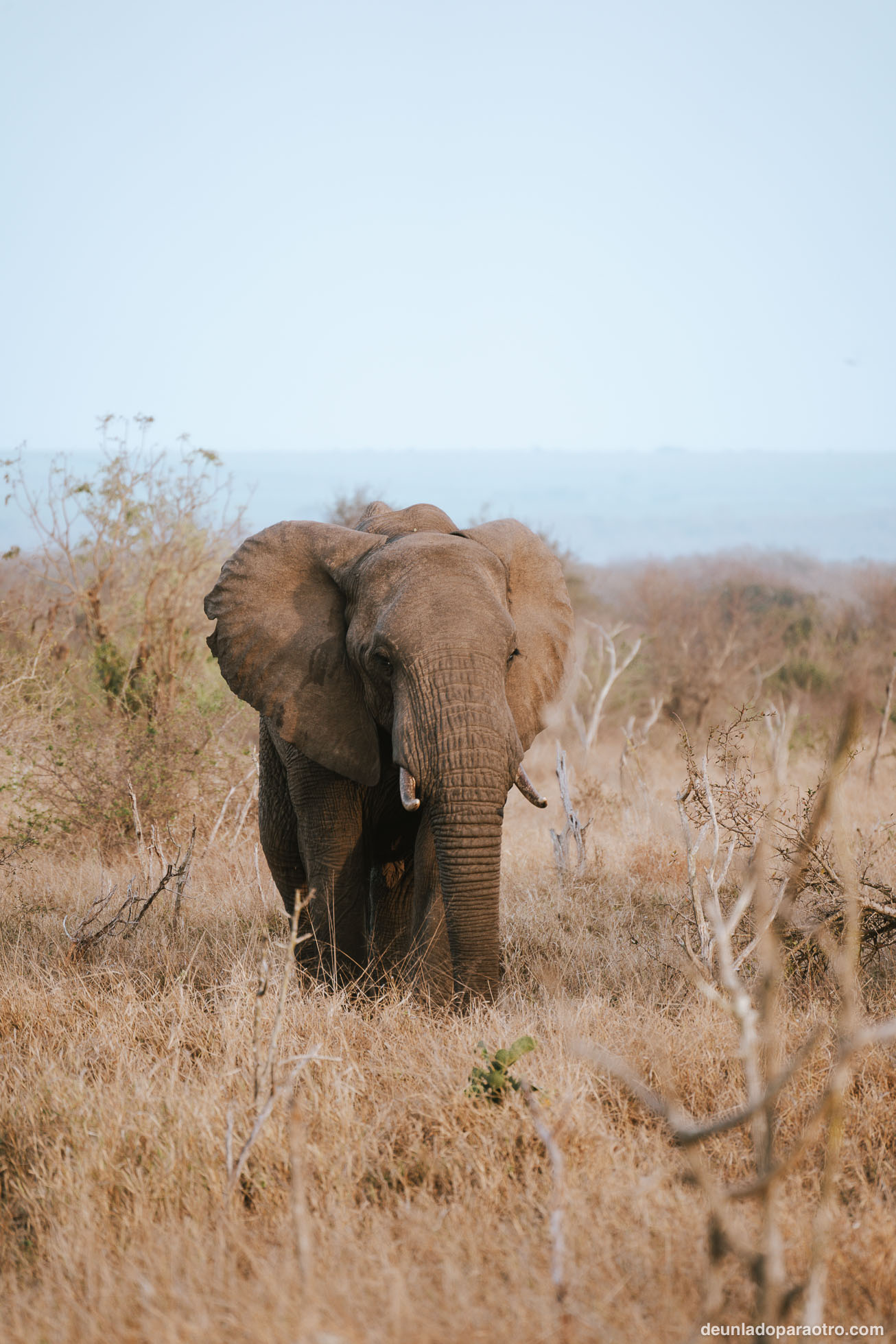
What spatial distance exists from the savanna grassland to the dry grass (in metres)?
0.01

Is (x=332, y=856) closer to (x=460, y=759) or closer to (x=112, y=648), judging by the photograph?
(x=460, y=759)

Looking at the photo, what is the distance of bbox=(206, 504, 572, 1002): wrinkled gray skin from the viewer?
4.26 meters

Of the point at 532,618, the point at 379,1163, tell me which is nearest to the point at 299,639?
the point at 532,618

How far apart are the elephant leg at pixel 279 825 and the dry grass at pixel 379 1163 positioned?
1.73 feet

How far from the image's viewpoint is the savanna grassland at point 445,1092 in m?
2.34

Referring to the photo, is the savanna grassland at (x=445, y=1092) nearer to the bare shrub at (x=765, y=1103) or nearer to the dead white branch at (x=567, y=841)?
the bare shrub at (x=765, y=1103)

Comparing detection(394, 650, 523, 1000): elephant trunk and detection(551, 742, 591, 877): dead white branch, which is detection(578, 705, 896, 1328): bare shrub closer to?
detection(394, 650, 523, 1000): elephant trunk

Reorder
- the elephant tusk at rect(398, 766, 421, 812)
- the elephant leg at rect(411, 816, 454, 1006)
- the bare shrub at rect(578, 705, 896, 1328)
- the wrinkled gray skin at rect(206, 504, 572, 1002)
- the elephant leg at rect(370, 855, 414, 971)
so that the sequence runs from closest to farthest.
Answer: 1. the bare shrub at rect(578, 705, 896, 1328)
2. the elephant tusk at rect(398, 766, 421, 812)
3. the wrinkled gray skin at rect(206, 504, 572, 1002)
4. the elephant leg at rect(411, 816, 454, 1006)
5. the elephant leg at rect(370, 855, 414, 971)

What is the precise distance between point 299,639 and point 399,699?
843mm

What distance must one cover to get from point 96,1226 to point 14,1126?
0.74 metres

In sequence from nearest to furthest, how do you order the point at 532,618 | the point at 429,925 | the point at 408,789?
the point at 408,789
the point at 429,925
the point at 532,618

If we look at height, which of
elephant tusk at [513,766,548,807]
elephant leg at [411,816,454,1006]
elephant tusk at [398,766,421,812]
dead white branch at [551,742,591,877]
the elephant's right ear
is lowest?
dead white branch at [551,742,591,877]

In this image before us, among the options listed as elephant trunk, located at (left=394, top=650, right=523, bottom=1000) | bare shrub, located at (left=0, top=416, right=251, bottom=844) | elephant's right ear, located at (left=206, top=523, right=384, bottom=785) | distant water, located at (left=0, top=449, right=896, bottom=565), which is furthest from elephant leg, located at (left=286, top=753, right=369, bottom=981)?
distant water, located at (left=0, top=449, right=896, bottom=565)

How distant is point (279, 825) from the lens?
19.4 feet
